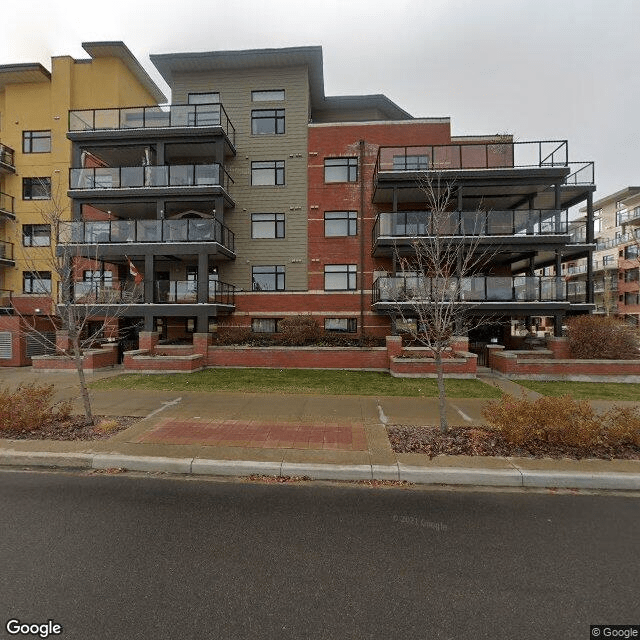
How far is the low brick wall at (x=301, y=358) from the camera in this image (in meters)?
15.1

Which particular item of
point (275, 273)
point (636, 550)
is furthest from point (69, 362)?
point (636, 550)

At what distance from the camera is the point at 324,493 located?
15.8 ft

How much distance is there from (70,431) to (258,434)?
365 centimetres

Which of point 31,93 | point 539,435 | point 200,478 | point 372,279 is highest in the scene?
point 31,93

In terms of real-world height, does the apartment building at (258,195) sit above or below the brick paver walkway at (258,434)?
above

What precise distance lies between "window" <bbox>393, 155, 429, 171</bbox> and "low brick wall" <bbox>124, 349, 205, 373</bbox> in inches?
586

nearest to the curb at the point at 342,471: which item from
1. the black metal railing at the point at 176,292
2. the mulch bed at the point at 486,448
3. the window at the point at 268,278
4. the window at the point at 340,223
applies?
the mulch bed at the point at 486,448

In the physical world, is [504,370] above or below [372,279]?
below

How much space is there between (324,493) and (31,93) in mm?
31727

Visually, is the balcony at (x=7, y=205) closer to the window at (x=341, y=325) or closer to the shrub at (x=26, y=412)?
the window at (x=341, y=325)

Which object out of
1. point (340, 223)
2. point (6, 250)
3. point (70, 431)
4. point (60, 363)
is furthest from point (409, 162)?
point (6, 250)

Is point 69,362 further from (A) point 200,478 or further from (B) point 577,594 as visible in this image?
(B) point 577,594

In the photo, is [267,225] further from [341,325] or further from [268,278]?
[341,325]

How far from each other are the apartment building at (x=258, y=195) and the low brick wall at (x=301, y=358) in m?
2.92
